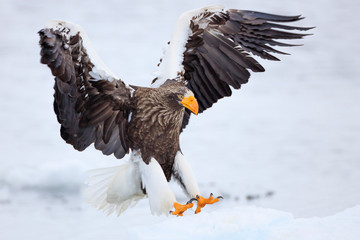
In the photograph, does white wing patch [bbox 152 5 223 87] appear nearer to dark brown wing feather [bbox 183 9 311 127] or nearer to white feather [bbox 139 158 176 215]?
dark brown wing feather [bbox 183 9 311 127]

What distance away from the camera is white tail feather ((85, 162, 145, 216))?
4.53 m

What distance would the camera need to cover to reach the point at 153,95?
172 inches

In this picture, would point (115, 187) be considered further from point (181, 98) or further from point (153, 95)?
point (181, 98)

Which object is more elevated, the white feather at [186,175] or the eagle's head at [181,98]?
the eagle's head at [181,98]

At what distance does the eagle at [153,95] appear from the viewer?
165 inches

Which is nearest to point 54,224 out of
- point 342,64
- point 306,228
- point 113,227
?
point 113,227

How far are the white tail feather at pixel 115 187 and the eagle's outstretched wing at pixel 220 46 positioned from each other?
672 millimetres

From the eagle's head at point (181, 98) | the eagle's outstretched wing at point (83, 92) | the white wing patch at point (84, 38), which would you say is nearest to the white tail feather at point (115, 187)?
the eagle's outstretched wing at point (83, 92)

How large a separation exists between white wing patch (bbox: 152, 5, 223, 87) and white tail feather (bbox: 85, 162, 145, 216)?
25.7 inches

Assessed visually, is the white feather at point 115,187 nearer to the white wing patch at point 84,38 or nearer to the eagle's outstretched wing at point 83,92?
the eagle's outstretched wing at point 83,92

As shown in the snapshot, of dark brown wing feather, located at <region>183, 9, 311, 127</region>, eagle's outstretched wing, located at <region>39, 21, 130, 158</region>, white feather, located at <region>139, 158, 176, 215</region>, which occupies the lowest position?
white feather, located at <region>139, 158, 176, 215</region>

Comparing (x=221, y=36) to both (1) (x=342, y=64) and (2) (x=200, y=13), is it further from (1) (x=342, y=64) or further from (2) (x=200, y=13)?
(1) (x=342, y=64)

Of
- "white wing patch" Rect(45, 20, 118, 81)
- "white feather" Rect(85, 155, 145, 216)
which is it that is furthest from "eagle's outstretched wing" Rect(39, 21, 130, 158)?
"white feather" Rect(85, 155, 145, 216)

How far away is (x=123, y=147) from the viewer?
4559 mm
